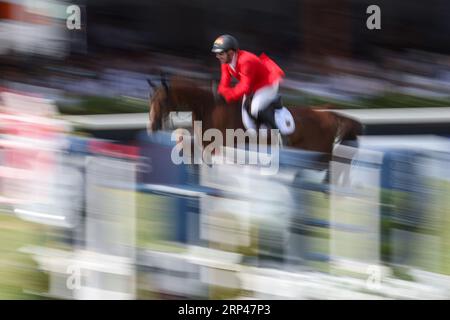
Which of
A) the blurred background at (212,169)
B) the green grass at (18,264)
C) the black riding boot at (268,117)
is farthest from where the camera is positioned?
the black riding boot at (268,117)

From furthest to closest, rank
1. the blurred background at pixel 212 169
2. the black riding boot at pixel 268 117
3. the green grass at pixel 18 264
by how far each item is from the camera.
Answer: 1. the black riding boot at pixel 268 117
2. the green grass at pixel 18 264
3. the blurred background at pixel 212 169

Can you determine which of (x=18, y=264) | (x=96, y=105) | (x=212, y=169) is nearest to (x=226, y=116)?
(x=212, y=169)

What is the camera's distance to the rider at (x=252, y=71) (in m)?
3.67

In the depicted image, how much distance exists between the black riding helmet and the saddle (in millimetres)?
216

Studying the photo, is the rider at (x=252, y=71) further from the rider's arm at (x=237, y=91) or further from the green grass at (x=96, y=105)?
the green grass at (x=96, y=105)

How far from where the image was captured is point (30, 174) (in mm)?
3715

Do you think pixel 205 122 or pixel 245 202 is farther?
pixel 205 122

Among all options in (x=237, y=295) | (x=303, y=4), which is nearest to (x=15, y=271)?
(x=237, y=295)

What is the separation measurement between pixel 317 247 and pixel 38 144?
950mm

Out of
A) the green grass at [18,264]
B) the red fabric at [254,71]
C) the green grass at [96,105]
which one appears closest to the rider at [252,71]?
the red fabric at [254,71]

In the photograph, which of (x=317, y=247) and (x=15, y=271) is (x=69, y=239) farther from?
(x=317, y=247)

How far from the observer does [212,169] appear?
359 centimetres

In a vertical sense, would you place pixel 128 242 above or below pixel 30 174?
below

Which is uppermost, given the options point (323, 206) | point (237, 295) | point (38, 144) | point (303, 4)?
point (303, 4)
